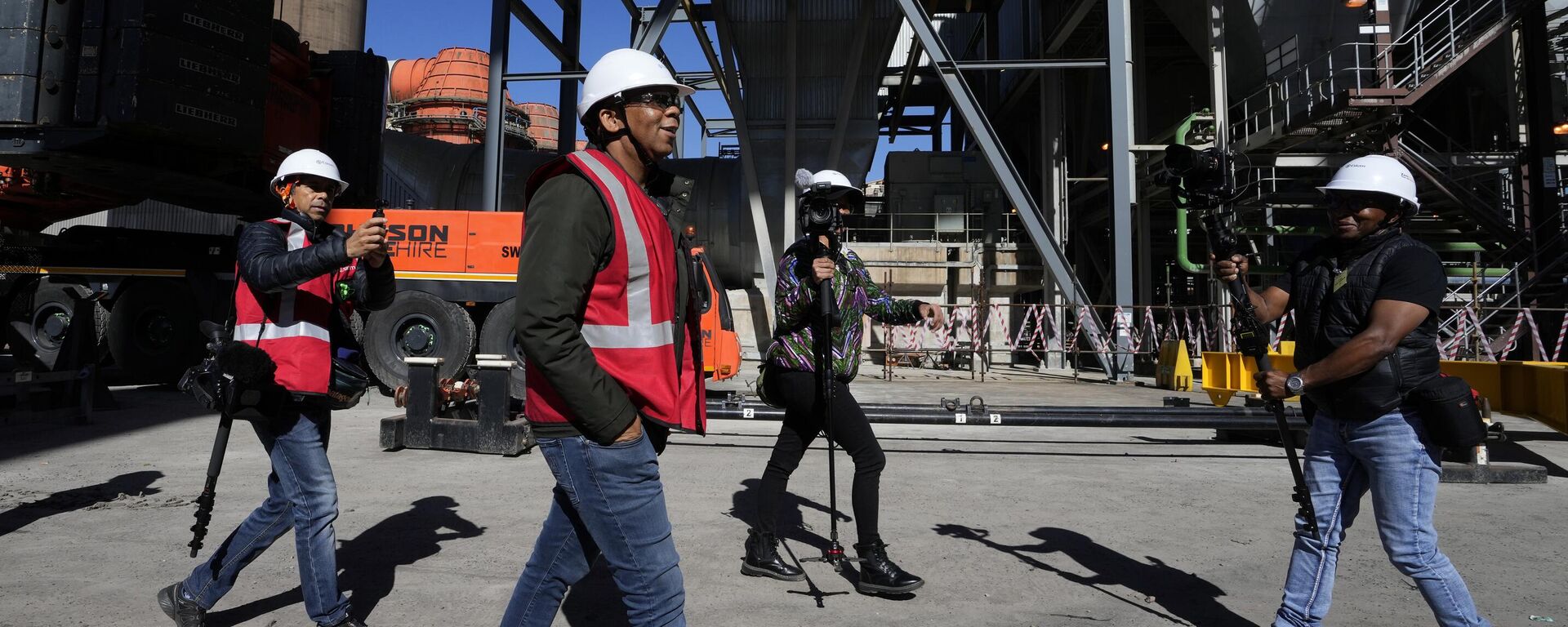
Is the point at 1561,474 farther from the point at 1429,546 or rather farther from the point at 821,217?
the point at 821,217

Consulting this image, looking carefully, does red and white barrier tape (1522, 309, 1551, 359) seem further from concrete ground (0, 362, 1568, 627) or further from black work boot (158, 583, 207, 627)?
black work boot (158, 583, 207, 627)

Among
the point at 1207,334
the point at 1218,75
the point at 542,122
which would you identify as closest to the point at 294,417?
the point at 1218,75

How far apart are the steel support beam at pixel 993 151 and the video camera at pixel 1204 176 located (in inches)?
482

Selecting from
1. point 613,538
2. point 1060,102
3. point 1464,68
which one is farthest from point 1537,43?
point 613,538

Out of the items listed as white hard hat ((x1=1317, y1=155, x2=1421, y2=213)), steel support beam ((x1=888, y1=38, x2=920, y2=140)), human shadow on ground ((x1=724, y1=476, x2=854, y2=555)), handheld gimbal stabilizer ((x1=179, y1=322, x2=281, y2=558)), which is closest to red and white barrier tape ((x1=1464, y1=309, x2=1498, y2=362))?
steel support beam ((x1=888, y1=38, x2=920, y2=140))

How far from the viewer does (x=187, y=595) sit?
2.73 meters

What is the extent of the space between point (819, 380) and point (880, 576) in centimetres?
82

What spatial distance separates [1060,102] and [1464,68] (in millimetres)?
8020

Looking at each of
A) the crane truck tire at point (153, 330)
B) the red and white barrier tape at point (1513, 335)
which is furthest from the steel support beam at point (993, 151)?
the crane truck tire at point (153, 330)

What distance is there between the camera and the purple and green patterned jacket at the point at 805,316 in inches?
135

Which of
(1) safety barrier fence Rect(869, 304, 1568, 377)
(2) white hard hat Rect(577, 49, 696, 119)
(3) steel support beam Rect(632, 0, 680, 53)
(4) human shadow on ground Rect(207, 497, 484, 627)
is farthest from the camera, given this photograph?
(3) steel support beam Rect(632, 0, 680, 53)

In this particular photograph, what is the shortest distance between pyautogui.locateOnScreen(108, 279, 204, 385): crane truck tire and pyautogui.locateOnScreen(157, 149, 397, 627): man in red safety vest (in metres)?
9.58

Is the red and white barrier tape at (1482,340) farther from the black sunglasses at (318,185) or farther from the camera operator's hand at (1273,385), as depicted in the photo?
the black sunglasses at (318,185)

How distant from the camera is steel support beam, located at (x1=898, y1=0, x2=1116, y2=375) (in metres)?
14.9
